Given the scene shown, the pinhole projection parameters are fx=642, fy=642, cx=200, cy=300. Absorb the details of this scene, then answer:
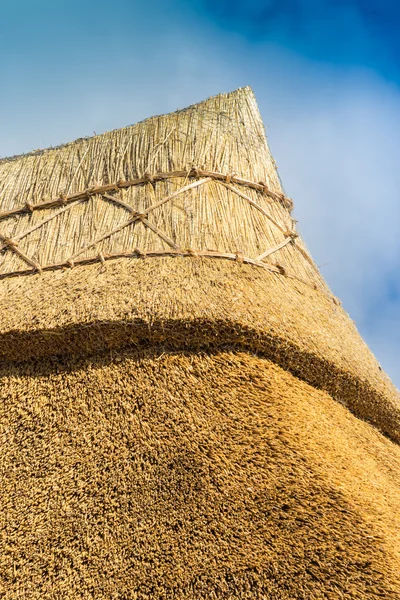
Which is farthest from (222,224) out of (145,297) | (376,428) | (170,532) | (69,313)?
(170,532)

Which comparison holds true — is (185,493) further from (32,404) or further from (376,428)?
(376,428)

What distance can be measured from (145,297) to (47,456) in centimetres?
130

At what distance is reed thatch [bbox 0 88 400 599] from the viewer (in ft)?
12.7

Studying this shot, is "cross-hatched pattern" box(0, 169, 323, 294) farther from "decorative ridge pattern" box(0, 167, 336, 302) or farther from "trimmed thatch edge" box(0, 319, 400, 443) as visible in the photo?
"trimmed thatch edge" box(0, 319, 400, 443)

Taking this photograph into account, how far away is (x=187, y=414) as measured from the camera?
169 inches

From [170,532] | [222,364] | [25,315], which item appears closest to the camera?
[170,532]

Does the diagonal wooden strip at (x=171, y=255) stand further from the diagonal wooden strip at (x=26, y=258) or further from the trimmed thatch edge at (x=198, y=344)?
the trimmed thatch edge at (x=198, y=344)

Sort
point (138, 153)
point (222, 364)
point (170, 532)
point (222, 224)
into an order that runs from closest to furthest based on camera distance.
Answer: point (170, 532), point (222, 364), point (222, 224), point (138, 153)

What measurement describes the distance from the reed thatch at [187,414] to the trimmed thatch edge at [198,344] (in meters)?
0.01

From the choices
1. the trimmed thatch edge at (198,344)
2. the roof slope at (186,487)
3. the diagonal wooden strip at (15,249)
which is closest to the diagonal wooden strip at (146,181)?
the diagonal wooden strip at (15,249)

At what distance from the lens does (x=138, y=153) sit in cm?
613

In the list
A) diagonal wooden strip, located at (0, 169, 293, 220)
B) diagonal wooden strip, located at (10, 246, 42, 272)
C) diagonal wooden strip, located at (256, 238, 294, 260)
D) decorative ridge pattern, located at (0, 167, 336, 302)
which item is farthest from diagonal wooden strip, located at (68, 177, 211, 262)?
diagonal wooden strip, located at (256, 238, 294, 260)

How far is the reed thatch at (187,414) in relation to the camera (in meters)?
3.86

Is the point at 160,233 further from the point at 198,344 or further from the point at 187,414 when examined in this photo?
the point at 187,414
